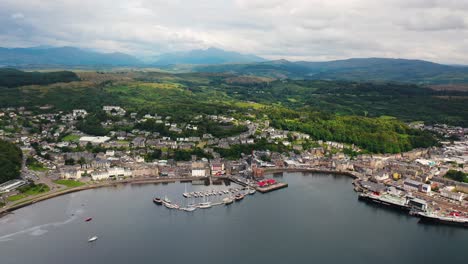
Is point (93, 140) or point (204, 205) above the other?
point (93, 140)

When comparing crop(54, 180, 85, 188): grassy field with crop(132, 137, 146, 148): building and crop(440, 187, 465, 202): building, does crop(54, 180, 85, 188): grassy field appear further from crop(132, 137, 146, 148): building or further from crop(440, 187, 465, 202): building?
crop(440, 187, 465, 202): building

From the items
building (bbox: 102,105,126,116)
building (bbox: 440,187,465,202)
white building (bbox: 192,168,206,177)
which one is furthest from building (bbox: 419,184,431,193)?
building (bbox: 102,105,126,116)

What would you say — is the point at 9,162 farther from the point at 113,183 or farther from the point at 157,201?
the point at 157,201

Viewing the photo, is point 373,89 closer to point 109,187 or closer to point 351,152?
point 351,152

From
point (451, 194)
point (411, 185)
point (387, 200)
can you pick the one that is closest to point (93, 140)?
point (387, 200)

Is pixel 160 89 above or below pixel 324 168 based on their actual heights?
above

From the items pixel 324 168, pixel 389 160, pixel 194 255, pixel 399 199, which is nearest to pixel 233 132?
pixel 324 168
